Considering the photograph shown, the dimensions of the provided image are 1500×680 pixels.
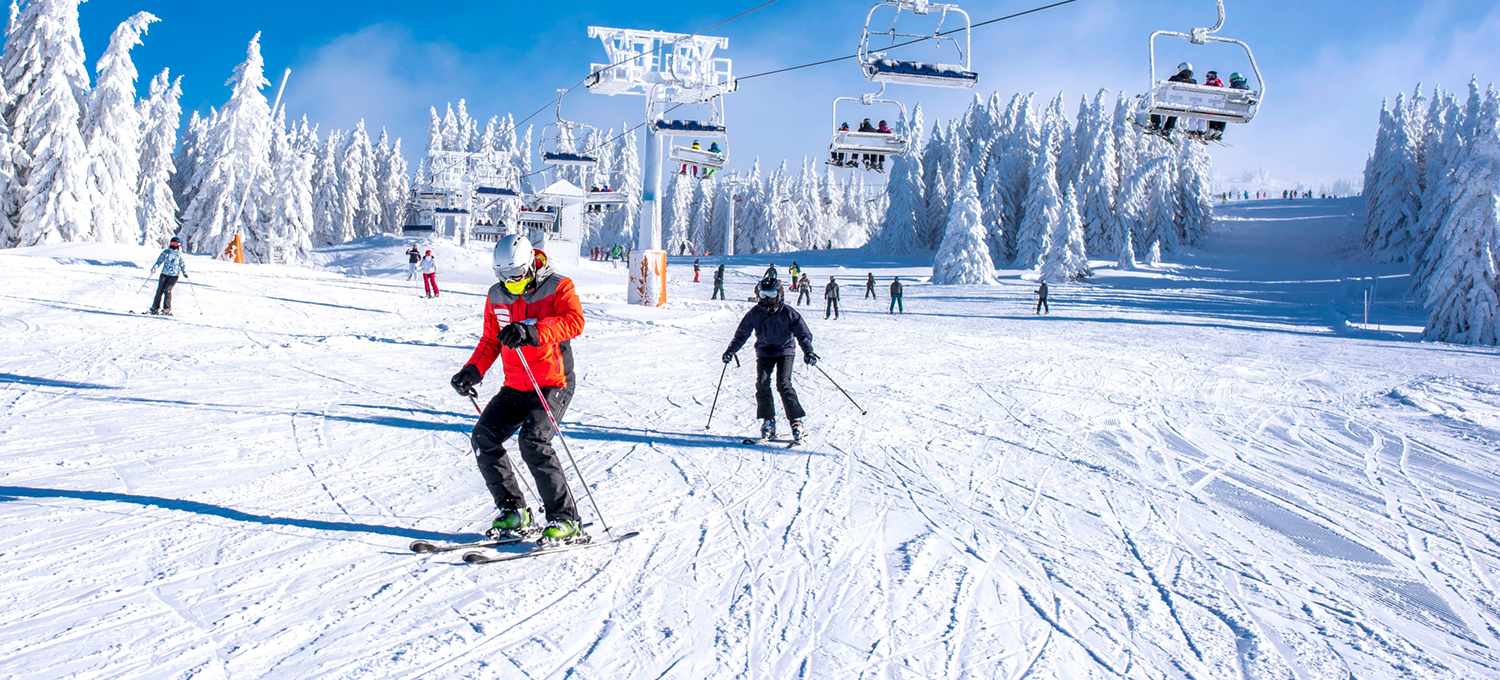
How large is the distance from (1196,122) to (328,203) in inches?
2692

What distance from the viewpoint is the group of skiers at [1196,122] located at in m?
10.3

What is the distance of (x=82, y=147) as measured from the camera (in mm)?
25156

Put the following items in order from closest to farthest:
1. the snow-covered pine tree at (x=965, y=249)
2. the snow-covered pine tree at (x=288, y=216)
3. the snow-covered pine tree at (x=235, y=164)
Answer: the snow-covered pine tree at (x=235, y=164)
the snow-covered pine tree at (x=288, y=216)
the snow-covered pine tree at (x=965, y=249)

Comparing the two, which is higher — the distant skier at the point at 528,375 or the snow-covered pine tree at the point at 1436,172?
the snow-covered pine tree at the point at 1436,172

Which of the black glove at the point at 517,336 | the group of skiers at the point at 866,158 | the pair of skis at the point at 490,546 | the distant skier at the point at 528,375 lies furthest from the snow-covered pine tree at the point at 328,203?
the black glove at the point at 517,336

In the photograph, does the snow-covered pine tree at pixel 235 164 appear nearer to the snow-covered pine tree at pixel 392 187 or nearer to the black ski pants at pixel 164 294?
the black ski pants at pixel 164 294

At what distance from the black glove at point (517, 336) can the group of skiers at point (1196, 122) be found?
32.4ft

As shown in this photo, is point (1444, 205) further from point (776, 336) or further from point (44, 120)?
point (44, 120)

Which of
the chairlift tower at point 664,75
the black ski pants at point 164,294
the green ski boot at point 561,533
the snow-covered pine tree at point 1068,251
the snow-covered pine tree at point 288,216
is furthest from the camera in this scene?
the snow-covered pine tree at point 1068,251

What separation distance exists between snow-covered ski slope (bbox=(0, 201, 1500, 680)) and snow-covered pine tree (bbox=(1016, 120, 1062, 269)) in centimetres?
3828

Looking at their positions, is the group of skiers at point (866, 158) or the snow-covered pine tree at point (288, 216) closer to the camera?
the group of skiers at point (866, 158)

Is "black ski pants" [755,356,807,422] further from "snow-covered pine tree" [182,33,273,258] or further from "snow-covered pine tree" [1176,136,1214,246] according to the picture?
"snow-covered pine tree" [1176,136,1214,246]

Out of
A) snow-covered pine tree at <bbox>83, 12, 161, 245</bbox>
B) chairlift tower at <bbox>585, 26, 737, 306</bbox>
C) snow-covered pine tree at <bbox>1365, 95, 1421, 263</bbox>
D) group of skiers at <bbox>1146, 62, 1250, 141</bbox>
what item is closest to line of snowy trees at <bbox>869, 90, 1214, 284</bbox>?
snow-covered pine tree at <bbox>1365, 95, 1421, 263</bbox>

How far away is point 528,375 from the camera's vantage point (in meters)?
3.95
